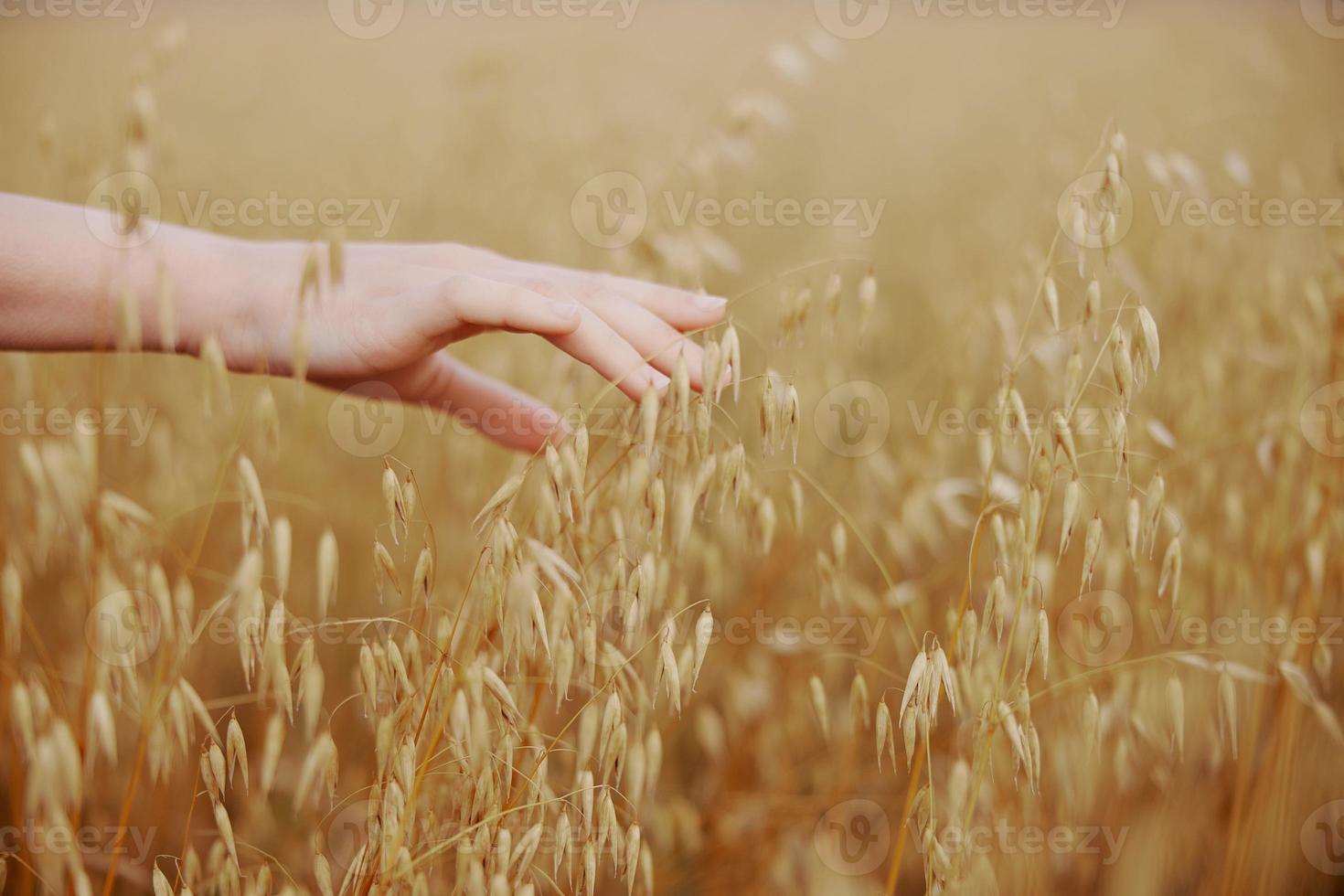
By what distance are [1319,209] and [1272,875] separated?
1.85 metres

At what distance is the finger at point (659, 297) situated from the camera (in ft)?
3.45

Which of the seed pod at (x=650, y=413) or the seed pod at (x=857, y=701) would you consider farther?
the seed pod at (x=857, y=701)

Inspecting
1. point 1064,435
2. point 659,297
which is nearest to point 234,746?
point 659,297

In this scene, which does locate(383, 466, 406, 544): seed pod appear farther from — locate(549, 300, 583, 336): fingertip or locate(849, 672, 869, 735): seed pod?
locate(849, 672, 869, 735): seed pod

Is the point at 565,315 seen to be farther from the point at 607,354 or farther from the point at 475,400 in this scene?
the point at 475,400

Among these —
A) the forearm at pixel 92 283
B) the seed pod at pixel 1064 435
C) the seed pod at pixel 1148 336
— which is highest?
the forearm at pixel 92 283

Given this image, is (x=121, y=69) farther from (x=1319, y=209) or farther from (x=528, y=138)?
(x=1319, y=209)

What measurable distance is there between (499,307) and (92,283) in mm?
552

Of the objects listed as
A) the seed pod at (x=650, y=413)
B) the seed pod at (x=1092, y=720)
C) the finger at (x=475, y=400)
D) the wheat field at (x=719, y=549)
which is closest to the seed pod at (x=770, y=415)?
the wheat field at (x=719, y=549)

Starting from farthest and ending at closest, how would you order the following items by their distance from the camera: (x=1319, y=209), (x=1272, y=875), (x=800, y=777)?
1. (x=1319, y=209)
2. (x=800, y=777)
3. (x=1272, y=875)

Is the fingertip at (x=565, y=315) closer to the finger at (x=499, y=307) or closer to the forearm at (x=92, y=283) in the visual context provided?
the finger at (x=499, y=307)

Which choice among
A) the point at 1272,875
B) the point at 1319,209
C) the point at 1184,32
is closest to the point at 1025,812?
the point at 1272,875

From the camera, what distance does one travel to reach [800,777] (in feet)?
5.53

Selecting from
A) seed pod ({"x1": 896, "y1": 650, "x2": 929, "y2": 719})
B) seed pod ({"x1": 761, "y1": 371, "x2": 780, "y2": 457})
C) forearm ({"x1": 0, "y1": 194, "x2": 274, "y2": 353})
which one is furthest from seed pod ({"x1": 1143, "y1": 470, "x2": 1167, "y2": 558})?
forearm ({"x1": 0, "y1": 194, "x2": 274, "y2": 353})
